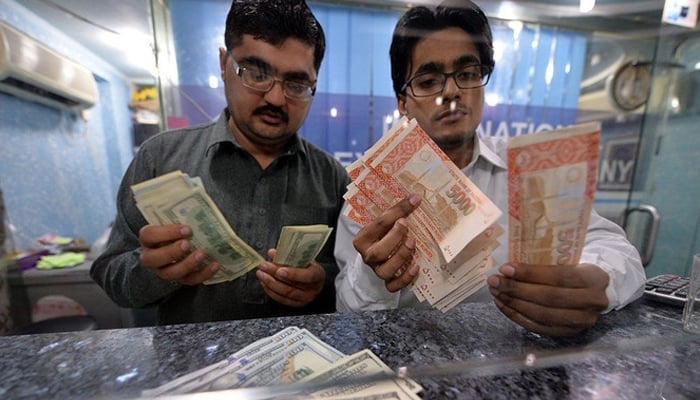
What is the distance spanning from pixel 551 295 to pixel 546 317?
0.16ft

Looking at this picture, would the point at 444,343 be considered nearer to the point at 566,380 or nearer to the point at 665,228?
the point at 566,380

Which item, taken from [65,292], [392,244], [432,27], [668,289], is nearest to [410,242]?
[392,244]

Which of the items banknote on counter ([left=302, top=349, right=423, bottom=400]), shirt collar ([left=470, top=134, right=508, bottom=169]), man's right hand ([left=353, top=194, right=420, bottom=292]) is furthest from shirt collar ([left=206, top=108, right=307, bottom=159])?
banknote on counter ([left=302, top=349, right=423, bottom=400])

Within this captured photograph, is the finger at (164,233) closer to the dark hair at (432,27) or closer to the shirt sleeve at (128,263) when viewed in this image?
the shirt sleeve at (128,263)

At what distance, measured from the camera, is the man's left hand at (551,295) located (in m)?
0.51

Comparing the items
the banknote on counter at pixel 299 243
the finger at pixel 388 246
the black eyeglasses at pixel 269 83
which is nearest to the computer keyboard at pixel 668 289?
the finger at pixel 388 246

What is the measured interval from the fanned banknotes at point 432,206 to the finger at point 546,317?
0.25ft

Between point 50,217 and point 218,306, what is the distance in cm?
62

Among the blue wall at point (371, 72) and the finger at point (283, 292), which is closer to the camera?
the blue wall at point (371, 72)

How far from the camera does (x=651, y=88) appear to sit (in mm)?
604

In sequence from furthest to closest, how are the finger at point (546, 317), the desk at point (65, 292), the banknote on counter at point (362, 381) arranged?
the desk at point (65, 292) → the finger at point (546, 317) → the banknote on counter at point (362, 381)

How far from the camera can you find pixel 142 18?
60cm

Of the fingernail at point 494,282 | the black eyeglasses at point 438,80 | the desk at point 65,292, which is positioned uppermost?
the black eyeglasses at point 438,80

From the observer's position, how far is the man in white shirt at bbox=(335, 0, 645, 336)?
53cm
